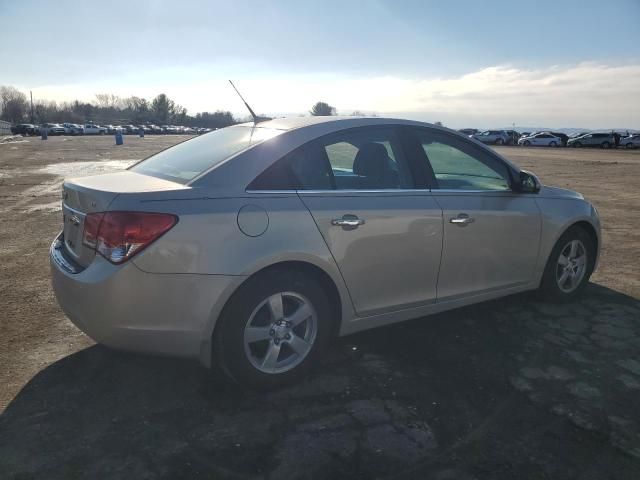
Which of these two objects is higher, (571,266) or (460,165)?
(460,165)

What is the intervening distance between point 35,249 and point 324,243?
476cm

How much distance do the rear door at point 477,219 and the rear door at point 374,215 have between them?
144 mm

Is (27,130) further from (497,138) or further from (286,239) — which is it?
(286,239)

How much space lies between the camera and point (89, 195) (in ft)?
9.78

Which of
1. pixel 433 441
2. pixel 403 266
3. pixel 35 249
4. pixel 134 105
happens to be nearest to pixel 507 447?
pixel 433 441

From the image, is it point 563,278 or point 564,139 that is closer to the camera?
point 563,278

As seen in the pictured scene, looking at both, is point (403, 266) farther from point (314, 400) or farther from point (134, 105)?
point (134, 105)

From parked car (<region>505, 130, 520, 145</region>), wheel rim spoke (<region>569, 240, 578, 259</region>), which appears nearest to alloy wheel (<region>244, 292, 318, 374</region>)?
wheel rim spoke (<region>569, 240, 578, 259</region>)

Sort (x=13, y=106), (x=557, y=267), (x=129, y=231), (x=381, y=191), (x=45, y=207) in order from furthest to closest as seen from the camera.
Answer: (x=13, y=106), (x=45, y=207), (x=557, y=267), (x=381, y=191), (x=129, y=231)

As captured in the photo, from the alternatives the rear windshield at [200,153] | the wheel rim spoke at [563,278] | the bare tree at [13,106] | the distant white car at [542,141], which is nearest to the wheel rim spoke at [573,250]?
the wheel rim spoke at [563,278]

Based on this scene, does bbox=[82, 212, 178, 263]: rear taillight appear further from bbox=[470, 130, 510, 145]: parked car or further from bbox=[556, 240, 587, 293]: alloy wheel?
bbox=[470, 130, 510, 145]: parked car

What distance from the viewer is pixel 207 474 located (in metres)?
2.40

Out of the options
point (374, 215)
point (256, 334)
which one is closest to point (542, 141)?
point (374, 215)

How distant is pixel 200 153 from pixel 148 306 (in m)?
1.21
